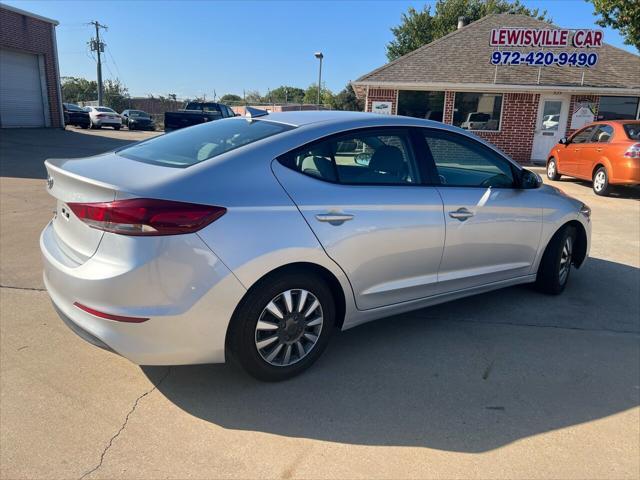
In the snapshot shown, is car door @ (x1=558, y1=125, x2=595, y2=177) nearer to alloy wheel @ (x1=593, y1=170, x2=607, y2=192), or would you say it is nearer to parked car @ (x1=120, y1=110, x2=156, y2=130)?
alloy wheel @ (x1=593, y1=170, x2=607, y2=192)

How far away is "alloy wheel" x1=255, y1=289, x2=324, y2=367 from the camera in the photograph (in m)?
2.94

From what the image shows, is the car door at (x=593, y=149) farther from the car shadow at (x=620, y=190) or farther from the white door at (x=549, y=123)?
the white door at (x=549, y=123)

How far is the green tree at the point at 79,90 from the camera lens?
6153 cm

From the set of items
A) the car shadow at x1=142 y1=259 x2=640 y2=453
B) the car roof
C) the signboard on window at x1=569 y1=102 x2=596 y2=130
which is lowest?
the car shadow at x1=142 y1=259 x2=640 y2=453

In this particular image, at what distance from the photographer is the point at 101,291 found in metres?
2.57

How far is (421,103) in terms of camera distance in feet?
56.4

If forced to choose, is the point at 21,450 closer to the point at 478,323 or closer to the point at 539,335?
the point at 478,323

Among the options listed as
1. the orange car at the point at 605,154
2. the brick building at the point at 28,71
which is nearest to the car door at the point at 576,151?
the orange car at the point at 605,154

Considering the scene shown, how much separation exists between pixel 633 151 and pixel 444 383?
9.36 m

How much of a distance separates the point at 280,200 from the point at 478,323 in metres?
2.21

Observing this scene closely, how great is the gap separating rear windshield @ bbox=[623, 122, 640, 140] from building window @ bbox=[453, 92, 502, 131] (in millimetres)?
6526

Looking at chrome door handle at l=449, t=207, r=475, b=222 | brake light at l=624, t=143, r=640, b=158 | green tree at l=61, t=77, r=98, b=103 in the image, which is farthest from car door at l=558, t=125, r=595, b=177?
green tree at l=61, t=77, r=98, b=103

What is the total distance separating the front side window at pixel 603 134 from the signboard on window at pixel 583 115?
19.2 feet

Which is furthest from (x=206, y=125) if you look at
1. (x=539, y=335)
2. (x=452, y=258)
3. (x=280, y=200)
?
(x=539, y=335)
